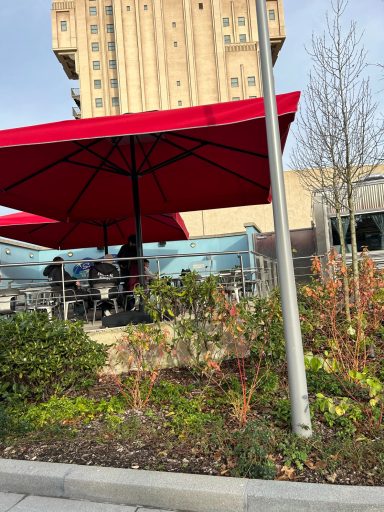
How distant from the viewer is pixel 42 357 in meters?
4.31

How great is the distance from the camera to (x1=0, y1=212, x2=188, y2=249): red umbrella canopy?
9.34 meters

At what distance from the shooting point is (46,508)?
2916 mm

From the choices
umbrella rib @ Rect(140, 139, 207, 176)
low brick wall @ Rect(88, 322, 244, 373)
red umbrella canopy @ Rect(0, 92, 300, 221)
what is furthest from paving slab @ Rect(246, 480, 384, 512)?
umbrella rib @ Rect(140, 139, 207, 176)

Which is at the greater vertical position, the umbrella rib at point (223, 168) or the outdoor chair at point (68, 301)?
the umbrella rib at point (223, 168)

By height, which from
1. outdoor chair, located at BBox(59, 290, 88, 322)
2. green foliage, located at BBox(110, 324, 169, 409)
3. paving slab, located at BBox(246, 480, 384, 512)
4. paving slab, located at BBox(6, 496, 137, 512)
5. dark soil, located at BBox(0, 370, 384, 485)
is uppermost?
outdoor chair, located at BBox(59, 290, 88, 322)

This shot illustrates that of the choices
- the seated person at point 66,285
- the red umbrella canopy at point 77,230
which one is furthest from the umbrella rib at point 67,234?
the seated person at point 66,285

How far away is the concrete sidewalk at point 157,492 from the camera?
2.59 metres

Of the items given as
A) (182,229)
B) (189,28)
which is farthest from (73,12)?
(182,229)

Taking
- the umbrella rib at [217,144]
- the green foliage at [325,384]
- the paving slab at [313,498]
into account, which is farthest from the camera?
the umbrella rib at [217,144]

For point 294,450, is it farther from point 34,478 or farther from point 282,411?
point 34,478

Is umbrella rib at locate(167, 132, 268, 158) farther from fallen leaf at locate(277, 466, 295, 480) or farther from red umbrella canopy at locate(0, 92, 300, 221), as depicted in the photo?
fallen leaf at locate(277, 466, 295, 480)

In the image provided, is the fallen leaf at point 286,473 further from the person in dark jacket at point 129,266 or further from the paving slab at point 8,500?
the person in dark jacket at point 129,266

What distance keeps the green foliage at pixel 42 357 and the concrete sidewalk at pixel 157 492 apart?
107 centimetres

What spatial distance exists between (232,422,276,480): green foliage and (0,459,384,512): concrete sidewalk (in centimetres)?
11
